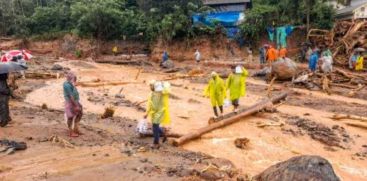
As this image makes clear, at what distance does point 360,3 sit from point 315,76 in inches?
479

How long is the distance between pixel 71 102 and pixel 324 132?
23.6ft

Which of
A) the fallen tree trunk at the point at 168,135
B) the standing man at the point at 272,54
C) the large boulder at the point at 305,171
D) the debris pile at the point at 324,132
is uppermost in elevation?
the standing man at the point at 272,54

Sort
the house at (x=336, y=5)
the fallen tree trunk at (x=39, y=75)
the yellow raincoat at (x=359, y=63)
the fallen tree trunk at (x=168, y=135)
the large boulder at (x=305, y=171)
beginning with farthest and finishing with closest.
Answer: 1. the house at (x=336, y=5)
2. the fallen tree trunk at (x=39, y=75)
3. the yellow raincoat at (x=359, y=63)
4. the fallen tree trunk at (x=168, y=135)
5. the large boulder at (x=305, y=171)

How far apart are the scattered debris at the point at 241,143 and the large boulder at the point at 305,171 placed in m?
3.96

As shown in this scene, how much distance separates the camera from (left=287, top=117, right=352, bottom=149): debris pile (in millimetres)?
12039

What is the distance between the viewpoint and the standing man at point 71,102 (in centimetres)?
1030

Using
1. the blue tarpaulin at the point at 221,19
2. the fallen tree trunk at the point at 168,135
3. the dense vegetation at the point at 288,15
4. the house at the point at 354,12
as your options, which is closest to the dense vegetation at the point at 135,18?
the dense vegetation at the point at 288,15

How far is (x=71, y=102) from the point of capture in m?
10.4

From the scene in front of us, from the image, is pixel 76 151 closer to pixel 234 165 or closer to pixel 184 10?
pixel 234 165

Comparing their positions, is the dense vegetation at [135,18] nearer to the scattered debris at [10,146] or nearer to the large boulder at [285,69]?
Result: the large boulder at [285,69]

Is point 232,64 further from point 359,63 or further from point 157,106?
point 157,106

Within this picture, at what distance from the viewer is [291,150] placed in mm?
11273

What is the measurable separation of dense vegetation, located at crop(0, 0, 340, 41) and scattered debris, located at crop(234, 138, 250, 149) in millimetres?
20704

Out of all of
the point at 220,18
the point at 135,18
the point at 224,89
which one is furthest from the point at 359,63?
the point at 135,18
